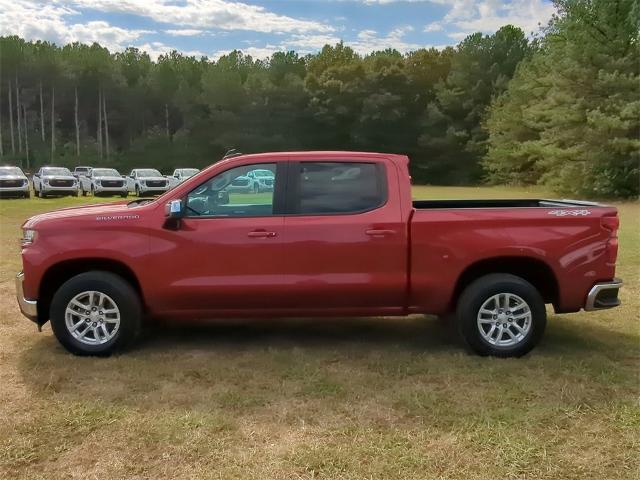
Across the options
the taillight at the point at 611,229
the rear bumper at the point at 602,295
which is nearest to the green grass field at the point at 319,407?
the rear bumper at the point at 602,295

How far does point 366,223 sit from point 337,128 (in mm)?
61276

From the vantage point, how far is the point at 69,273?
5.59m

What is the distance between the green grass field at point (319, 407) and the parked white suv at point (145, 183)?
2497 centimetres

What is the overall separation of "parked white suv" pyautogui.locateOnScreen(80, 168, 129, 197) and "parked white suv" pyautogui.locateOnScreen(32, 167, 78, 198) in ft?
3.35

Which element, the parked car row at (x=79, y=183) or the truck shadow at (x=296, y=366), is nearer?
the truck shadow at (x=296, y=366)

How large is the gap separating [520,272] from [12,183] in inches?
982

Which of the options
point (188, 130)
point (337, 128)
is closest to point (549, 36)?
point (337, 128)

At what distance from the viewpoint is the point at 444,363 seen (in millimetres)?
5254

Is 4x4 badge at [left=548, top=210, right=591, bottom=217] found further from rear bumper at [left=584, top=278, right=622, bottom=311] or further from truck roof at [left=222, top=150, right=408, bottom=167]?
truck roof at [left=222, top=150, right=408, bottom=167]

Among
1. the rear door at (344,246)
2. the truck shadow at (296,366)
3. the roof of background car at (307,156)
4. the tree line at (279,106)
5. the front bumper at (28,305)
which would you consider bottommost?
the truck shadow at (296,366)

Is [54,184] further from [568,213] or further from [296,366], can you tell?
[568,213]

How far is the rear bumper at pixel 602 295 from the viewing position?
211 inches

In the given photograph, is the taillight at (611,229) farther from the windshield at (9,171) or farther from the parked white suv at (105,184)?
the parked white suv at (105,184)

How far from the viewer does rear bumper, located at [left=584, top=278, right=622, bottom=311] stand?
5.37 metres
